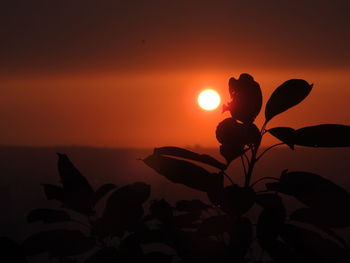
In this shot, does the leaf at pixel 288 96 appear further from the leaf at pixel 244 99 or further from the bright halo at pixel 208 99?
the bright halo at pixel 208 99

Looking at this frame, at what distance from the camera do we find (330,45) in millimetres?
1945

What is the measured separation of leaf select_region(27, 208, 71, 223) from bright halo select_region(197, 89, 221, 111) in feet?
3.15

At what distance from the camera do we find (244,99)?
2.45 ft

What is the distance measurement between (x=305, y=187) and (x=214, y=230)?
19 centimetres

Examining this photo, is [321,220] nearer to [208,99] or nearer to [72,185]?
[72,185]

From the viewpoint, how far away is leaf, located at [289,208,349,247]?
704mm

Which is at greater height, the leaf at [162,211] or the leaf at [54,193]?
the leaf at [54,193]

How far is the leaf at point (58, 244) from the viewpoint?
81cm

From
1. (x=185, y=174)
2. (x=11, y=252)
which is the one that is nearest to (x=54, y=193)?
(x=11, y=252)

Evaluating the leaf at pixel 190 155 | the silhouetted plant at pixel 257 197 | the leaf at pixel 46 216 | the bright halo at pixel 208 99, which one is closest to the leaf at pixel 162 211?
the silhouetted plant at pixel 257 197

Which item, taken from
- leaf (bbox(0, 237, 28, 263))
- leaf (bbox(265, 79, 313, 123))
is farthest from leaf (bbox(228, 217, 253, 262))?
leaf (bbox(0, 237, 28, 263))

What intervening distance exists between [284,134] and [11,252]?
62cm

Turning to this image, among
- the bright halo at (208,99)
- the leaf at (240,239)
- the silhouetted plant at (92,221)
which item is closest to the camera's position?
the leaf at (240,239)

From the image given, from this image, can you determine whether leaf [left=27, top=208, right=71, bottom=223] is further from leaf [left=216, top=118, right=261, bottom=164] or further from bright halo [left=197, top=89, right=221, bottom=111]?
bright halo [left=197, top=89, right=221, bottom=111]
